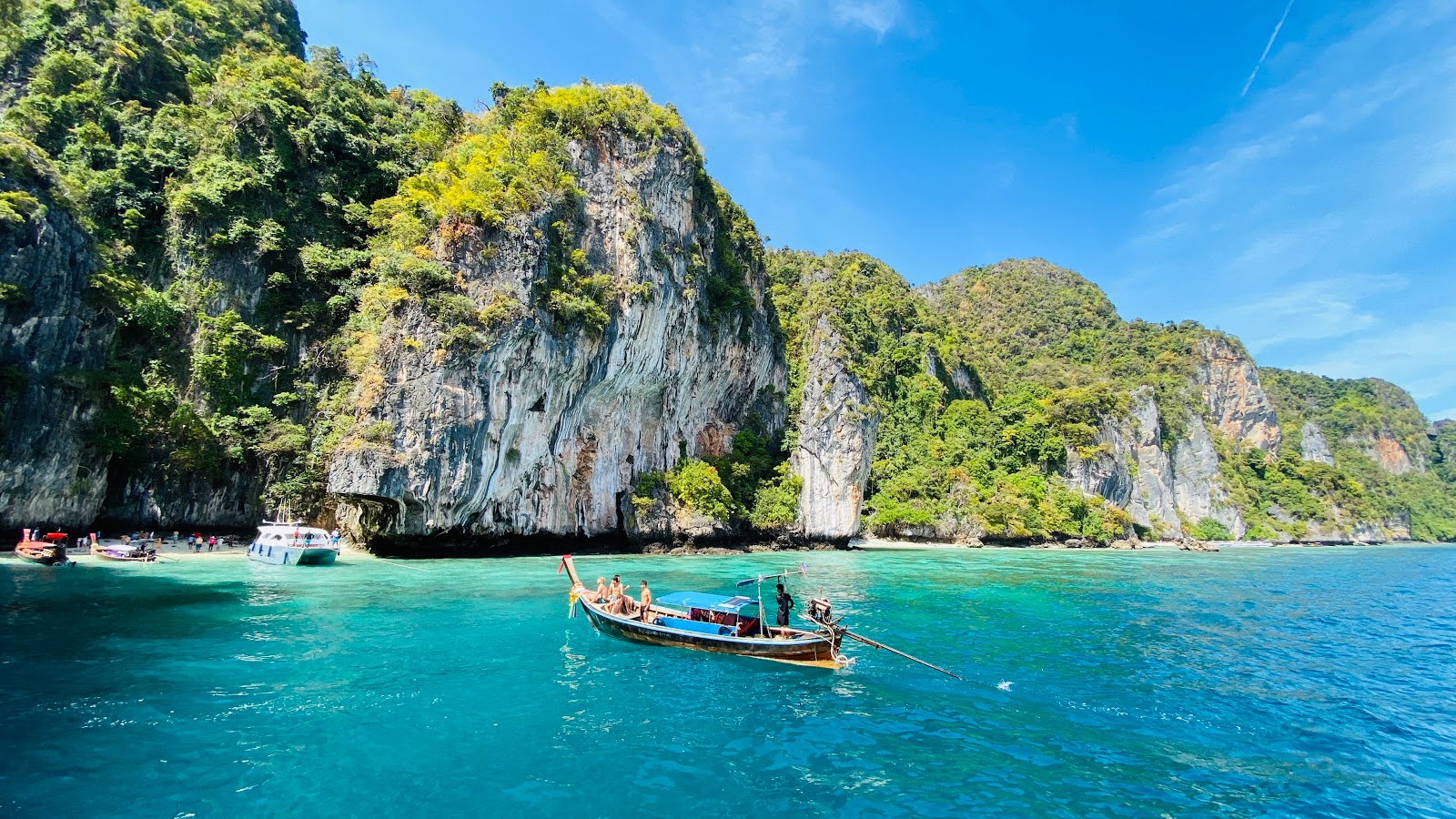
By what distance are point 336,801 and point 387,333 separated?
24.0 m

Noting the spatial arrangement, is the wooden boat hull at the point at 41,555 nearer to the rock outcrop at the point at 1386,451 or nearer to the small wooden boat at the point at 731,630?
the small wooden boat at the point at 731,630

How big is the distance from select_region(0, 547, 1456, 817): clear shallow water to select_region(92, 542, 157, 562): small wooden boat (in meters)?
3.91

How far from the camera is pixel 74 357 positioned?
23703mm

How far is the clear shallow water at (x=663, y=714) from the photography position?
277 inches

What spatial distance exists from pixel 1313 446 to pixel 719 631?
126 metres

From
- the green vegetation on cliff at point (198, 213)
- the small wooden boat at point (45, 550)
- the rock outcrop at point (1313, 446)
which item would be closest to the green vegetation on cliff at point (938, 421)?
the green vegetation on cliff at point (198, 213)

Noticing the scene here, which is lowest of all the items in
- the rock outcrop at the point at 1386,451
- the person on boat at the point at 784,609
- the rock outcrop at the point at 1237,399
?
the person on boat at the point at 784,609

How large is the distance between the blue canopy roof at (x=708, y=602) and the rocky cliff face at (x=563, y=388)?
16.5m

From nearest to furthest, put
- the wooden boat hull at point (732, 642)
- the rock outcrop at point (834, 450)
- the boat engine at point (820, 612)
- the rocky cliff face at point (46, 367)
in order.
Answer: the wooden boat hull at point (732, 642)
the boat engine at point (820, 612)
the rocky cliff face at point (46, 367)
the rock outcrop at point (834, 450)

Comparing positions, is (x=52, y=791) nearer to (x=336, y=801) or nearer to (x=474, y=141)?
(x=336, y=801)

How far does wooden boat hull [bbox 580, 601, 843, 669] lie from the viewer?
1238 centimetres

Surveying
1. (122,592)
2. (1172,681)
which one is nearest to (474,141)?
(122,592)

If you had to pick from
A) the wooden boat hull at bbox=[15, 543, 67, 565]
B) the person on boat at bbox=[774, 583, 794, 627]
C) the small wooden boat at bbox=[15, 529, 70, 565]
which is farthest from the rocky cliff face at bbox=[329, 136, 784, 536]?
the person on boat at bbox=[774, 583, 794, 627]

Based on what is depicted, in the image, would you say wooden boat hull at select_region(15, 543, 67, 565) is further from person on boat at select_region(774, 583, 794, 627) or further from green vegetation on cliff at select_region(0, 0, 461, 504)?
A: person on boat at select_region(774, 583, 794, 627)
